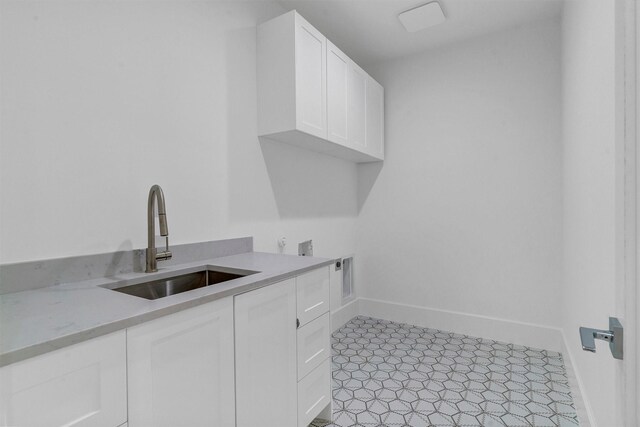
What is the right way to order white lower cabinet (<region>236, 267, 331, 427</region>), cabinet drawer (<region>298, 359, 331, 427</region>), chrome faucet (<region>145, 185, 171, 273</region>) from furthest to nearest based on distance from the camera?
cabinet drawer (<region>298, 359, 331, 427</region>) → chrome faucet (<region>145, 185, 171, 273</region>) → white lower cabinet (<region>236, 267, 331, 427</region>)

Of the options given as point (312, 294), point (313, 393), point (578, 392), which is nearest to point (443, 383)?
point (578, 392)

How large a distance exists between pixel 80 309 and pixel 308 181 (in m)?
1.86

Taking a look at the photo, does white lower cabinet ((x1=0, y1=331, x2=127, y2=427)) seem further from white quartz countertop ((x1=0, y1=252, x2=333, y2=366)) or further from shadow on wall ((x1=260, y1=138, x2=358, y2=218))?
shadow on wall ((x1=260, y1=138, x2=358, y2=218))

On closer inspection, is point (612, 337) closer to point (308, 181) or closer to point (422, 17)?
point (308, 181)

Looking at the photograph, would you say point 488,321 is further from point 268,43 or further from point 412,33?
point 268,43

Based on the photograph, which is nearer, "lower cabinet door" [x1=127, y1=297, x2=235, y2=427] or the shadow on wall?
"lower cabinet door" [x1=127, y1=297, x2=235, y2=427]

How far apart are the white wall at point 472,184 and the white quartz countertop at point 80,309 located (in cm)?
198

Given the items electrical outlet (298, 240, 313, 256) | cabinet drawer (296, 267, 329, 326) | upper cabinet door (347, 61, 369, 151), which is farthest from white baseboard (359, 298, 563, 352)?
cabinet drawer (296, 267, 329, 326)

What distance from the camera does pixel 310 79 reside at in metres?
2.07

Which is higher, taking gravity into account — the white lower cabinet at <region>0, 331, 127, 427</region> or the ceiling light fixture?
the ceiling light fixture

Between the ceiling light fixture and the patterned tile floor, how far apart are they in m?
2.49

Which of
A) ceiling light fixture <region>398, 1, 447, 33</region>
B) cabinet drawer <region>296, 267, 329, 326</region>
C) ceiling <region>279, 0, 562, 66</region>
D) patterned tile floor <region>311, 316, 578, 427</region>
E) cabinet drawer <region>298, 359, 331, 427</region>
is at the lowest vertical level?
patterned tile floor <region>311, 316, 578, 427</region>

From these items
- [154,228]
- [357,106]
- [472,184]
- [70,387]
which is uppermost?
[357,106]

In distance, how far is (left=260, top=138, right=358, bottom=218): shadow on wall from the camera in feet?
7.54
